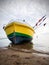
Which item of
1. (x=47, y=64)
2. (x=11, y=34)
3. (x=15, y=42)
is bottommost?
(x=47, y=64)

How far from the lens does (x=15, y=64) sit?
9.12 feet

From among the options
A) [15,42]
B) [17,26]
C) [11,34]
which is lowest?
[15,42]

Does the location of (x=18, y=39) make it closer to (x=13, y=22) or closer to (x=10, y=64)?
(x=13, y=22)

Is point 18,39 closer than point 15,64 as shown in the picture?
No

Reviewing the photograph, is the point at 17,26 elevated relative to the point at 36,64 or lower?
elevated

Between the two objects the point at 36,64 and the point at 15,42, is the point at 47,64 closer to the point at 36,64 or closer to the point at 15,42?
the point at 36,64

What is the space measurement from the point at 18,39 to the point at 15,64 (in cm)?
598

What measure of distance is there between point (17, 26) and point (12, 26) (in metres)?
0.37

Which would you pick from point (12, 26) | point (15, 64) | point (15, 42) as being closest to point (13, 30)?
point (12, 26)

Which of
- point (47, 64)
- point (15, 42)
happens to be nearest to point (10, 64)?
point (47, 64)

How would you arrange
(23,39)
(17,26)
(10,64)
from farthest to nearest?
(23,39), (17,26), (10,64)

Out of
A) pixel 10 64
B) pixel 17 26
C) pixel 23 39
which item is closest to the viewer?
pixel 10 64

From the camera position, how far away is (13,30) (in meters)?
8.60

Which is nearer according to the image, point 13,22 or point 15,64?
point 15,64
